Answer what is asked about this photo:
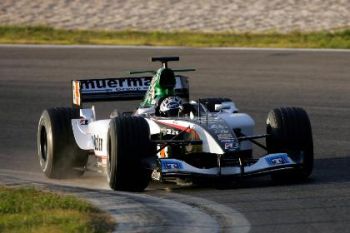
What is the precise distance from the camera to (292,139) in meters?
14.2

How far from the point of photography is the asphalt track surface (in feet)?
37.8

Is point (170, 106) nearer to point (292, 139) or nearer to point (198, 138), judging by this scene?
point (198, 138)

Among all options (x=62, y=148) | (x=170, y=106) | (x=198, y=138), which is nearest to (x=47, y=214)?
(x=198, y=138)

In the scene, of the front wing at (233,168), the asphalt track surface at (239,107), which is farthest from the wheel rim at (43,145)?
the front wing at (233,168)

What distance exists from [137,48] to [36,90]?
7209 mm

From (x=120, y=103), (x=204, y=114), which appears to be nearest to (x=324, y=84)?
(x=120, y=103)

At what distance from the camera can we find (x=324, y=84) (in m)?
24.7

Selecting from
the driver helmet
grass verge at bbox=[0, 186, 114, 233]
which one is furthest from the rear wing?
grass verge at bbox=[0, 186, 114, 233]

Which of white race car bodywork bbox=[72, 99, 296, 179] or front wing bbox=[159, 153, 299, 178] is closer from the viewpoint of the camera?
front wing bbox=[159, 153, 299, 178]

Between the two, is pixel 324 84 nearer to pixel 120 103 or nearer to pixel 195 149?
pixel 120 103

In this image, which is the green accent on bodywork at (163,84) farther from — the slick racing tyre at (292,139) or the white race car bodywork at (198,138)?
the slick racing tyre at (292,139)

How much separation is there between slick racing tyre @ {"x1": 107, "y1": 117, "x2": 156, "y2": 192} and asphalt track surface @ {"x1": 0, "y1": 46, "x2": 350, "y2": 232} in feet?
0.85

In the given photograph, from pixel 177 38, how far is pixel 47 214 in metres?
22.2

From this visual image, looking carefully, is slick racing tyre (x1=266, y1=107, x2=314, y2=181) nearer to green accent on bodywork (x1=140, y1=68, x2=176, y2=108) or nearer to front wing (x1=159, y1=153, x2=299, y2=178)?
front wing (x1=159, y1=153, x2=299, y2=178)
